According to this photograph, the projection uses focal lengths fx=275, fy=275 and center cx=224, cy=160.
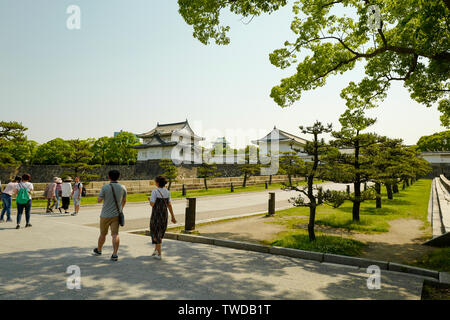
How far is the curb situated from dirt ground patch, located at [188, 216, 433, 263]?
450 millimetres

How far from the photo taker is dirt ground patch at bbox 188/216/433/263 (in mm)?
5930

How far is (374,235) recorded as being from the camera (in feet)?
25.7

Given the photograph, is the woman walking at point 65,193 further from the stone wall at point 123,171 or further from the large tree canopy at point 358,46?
the stone wall at point 123,171

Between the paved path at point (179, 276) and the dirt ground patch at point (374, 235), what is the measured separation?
44.3 inches

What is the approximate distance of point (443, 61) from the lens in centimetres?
691

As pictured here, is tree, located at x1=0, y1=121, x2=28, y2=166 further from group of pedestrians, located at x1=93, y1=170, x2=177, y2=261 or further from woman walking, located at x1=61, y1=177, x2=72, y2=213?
group of pedestrians, located at x1=93, y1=170, x2=177, y2=261

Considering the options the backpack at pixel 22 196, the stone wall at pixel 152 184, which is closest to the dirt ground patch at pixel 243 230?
the backpack at pixel 22 196

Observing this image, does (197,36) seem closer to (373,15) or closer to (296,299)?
(373,15)

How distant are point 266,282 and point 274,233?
12.7 feet

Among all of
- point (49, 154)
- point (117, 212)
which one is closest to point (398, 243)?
point (117, 212)

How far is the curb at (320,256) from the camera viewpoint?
468 cm

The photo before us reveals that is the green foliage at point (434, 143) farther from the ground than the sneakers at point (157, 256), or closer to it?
farther from the ground
